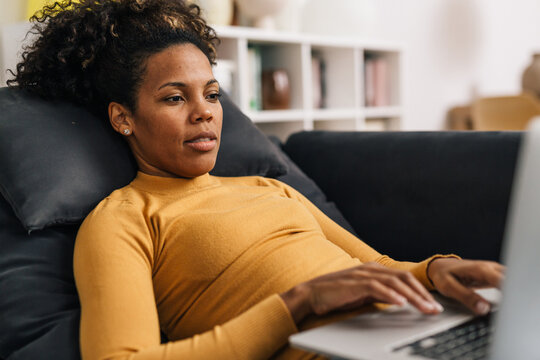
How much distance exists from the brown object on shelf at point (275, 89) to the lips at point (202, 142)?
1.47 m

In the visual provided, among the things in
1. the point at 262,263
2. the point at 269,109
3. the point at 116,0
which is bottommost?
the point at 262,263

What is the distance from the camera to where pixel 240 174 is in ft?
4.80

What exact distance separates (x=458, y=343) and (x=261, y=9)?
2044mm

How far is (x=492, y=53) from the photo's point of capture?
4.41 meters

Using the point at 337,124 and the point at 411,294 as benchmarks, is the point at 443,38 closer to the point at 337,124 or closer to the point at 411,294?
the point at 337,124

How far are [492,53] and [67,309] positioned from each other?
404 centimetres

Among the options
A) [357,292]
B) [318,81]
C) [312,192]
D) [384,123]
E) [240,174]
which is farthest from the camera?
[384,123]

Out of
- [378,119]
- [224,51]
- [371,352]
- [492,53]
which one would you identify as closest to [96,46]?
[371,352]

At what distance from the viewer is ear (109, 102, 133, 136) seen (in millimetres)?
1239

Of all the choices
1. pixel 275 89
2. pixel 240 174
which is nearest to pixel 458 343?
pixel 240 174

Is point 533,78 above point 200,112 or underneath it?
above

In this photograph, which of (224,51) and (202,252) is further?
(224,51)

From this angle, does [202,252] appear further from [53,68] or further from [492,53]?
[492,53]

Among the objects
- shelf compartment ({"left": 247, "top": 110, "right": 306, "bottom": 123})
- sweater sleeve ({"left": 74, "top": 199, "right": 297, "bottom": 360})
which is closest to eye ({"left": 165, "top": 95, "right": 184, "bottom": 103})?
sweater sleeve ({"left": 74, "top": 199, "right": 297, "bottom": 360})
